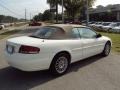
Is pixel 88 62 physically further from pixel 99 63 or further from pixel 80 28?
pixel 80 28

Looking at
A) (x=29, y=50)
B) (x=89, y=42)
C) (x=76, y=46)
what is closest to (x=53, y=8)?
(x=89, y=42)

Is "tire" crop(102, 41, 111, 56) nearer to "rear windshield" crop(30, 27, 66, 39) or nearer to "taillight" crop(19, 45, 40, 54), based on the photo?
"rear windshield" crop(30, 27, 66, 39)

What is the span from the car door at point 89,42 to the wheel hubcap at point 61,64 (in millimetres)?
976

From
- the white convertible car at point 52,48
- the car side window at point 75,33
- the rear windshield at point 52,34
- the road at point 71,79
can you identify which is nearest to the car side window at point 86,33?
the white convertible car at point 52,48

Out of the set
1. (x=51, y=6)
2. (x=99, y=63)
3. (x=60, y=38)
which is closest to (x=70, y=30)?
(x=60, y=38)

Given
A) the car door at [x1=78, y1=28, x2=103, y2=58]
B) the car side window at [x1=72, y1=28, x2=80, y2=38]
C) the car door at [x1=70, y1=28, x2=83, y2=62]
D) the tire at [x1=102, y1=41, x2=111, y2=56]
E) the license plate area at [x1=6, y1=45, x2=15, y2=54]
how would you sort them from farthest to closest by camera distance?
1. the tire at [x1=102, y1=41, x2=111, y2=56]
2. the car door at [x1=78, y1=28, x2=103, y2=58]
3. the car side window at [x1=72, y1=28, x2=80, y2=38]
4. the car door at [x1=70, y1=28, x2=83, y2=62]
5. the license plate area at [x1=6, y1=45, x2=15, y2=54]

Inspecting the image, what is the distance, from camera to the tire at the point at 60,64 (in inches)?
213

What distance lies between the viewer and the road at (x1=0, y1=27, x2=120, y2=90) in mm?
4727

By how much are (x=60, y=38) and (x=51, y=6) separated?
1893 inches

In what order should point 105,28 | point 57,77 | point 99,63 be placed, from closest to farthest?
1. point 57,77
2. point 99,63
3. point 105,28

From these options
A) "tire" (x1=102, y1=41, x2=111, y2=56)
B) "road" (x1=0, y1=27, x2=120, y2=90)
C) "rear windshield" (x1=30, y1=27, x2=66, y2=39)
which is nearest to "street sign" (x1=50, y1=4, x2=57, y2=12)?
"tire" (x1=102, y1=41, x2=111, y2=56)

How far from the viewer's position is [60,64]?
18.5ft

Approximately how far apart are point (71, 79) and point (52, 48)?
104 centimetres

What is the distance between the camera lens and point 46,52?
5.14m
